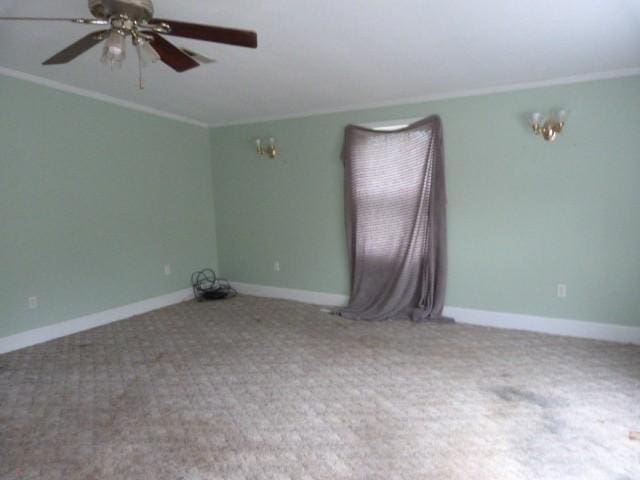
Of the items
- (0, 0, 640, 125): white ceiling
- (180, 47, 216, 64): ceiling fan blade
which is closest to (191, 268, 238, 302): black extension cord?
(0, 0, 640, 125): white ceiling

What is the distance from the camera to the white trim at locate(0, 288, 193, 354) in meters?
3.33

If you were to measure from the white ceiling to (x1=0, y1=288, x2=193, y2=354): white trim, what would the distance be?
2.13 m

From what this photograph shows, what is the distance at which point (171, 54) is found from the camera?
205 centimetres

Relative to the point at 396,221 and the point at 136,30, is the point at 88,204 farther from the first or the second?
the point at 396,221

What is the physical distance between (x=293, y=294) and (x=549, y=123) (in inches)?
124

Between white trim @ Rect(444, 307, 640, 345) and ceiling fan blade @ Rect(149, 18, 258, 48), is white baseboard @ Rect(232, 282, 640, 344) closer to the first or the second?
white trim @ Rect(444, 307, 640, 345)

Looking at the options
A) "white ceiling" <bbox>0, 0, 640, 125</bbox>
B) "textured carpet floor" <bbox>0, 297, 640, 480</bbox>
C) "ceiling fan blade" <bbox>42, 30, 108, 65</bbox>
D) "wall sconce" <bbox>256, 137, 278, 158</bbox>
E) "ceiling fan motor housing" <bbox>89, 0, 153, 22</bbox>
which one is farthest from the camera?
"wall sconce" <bbox>256, 137, 278, 158</bbox>

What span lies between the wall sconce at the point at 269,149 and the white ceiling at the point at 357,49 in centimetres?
73

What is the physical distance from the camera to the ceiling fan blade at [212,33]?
172 cm

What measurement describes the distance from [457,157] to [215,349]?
2.81 meters

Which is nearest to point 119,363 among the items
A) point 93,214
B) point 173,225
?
point 93,214

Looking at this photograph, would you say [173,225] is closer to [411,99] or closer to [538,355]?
[411,99]

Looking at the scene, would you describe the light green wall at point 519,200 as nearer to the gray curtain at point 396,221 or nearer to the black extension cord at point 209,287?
the gray curtain at point 396,221

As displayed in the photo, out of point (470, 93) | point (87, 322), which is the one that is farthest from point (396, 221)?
point (87, 322)
